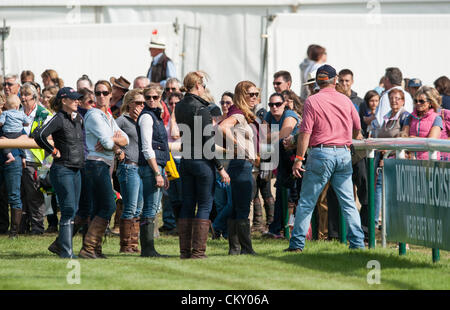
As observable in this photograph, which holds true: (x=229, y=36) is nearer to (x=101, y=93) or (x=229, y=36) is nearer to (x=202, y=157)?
(x=101, y=93)

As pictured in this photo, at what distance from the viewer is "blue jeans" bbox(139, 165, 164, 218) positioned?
10.3 meters

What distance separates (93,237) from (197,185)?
51.9 inches

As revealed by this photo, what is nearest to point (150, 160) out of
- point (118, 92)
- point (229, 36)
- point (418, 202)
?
point (418, 202)

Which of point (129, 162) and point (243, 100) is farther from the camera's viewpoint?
point (129, 162)

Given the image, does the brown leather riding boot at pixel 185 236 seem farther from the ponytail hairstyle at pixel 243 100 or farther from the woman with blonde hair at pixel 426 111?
the woman with blonde hair at pixel 426 111

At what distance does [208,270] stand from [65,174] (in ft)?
6.75

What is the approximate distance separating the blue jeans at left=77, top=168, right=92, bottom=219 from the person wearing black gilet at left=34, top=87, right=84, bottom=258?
574 mm

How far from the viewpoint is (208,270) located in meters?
8.98

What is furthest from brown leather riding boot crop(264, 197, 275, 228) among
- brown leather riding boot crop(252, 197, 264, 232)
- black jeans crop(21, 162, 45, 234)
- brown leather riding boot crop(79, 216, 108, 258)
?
brown leather riding boot crop(79, 216, 108, 258)

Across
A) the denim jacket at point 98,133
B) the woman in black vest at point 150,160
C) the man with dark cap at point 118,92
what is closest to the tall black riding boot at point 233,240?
the woman in black vest at point 150,160

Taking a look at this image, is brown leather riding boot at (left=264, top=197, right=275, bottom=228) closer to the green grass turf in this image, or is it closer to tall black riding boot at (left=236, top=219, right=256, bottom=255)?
the green grass turf

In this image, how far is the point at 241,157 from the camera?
33.0 ft
